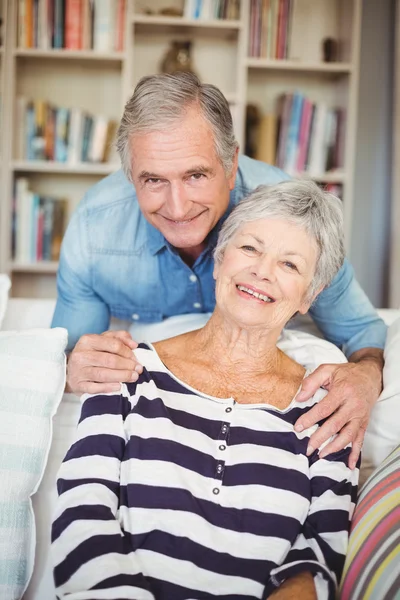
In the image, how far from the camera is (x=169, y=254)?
1.82 m

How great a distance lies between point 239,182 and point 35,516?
1045 millimetres

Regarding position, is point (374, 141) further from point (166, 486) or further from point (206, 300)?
point (166, 486)

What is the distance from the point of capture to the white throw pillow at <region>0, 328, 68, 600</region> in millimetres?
1253

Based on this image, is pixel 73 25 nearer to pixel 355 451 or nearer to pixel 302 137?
pixel 302 137

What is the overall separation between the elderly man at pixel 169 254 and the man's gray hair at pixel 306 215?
6.6 inches

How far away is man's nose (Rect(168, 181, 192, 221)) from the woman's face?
20cm

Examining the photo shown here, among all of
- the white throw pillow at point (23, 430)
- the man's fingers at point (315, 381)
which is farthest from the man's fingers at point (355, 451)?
the white throw pillow at point (23, 430)

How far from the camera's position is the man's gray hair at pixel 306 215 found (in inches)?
55.7

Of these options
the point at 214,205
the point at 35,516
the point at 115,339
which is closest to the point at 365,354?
the point at 214,205

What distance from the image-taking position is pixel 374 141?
3770 mm

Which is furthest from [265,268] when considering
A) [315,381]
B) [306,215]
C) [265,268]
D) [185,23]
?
[185,23]

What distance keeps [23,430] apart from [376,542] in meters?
0.71

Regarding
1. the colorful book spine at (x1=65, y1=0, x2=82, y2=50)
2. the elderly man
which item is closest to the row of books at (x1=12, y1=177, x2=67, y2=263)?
the colorful book spine at (x1=65, y1=0, x2=82, y2=50)

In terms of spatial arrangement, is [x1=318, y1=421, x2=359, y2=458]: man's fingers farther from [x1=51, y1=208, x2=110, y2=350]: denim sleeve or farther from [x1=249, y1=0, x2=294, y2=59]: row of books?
[x1=249, y1=0, x2=294, y2=59]: row of books
